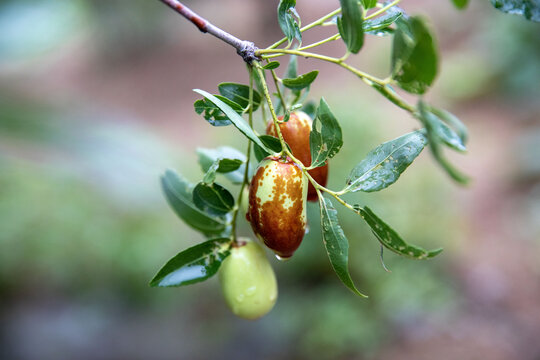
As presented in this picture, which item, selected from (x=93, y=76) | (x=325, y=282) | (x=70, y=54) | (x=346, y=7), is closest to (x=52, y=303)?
(x=325, y=282)

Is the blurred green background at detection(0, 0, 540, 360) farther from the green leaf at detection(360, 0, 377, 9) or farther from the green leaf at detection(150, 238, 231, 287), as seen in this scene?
the green leaf at detection(360, 0, 377, 9)

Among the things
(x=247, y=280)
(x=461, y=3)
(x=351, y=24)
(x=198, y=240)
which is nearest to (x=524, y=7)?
(x=461, y=3)

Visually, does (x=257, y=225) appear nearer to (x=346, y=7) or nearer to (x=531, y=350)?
(x=346, y=7)

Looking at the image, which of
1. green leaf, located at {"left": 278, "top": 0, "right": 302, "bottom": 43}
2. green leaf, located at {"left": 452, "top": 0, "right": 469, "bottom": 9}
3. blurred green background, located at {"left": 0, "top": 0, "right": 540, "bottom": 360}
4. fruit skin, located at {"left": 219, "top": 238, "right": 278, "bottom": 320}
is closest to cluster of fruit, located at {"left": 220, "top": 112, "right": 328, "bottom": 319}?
fruit skin, located at {"left": 219, "top": 238, "right": 278, "bottom": 320}

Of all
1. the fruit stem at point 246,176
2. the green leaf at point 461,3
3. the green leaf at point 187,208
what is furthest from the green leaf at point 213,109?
the green leaf at point 461,3

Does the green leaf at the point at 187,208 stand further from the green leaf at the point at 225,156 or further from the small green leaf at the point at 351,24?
the small green leaf at the point at 351,24

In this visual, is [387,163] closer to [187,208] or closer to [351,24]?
[351,24]
